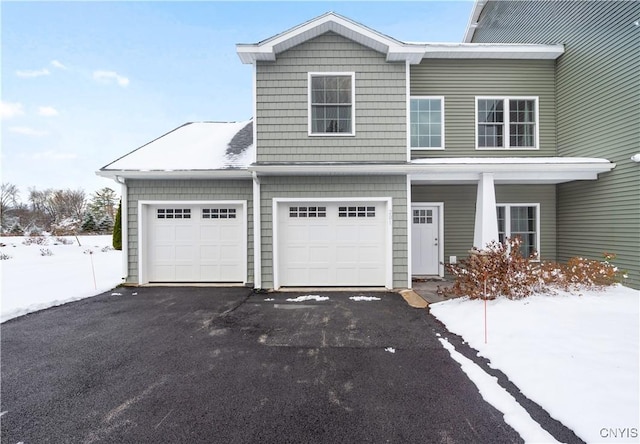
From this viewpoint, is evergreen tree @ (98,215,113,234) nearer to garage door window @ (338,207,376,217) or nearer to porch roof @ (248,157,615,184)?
porch roof @ (248,157,615,184)

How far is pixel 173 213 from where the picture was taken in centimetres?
713

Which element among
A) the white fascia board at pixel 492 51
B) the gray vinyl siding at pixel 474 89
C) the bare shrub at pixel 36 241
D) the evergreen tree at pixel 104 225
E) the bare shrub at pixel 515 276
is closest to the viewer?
the bare shrub at pixel 515 276

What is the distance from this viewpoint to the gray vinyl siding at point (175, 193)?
6949 millimetres

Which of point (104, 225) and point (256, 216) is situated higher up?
point (256, 216)

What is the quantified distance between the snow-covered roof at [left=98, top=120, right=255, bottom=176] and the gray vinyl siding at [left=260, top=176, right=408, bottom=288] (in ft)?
3.67

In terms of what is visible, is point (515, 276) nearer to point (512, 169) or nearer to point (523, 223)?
point (512, 169)

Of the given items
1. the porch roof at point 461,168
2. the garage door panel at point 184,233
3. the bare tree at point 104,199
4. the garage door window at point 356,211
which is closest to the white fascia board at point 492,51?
the porch roof at point 461,168

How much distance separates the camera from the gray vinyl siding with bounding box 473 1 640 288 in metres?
5.68

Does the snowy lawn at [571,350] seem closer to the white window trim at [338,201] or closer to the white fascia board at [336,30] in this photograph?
the white window trim at [338,201]

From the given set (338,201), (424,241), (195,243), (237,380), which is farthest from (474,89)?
(237,380)

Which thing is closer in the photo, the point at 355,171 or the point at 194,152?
the point at 355,171

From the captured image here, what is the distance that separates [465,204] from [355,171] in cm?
369

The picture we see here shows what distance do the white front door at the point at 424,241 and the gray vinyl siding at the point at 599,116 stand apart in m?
3.41

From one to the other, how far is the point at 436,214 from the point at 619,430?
5989 millimetres
